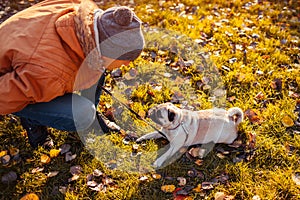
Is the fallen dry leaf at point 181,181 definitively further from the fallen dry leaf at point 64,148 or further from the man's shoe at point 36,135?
the man's shoe at point 36,135

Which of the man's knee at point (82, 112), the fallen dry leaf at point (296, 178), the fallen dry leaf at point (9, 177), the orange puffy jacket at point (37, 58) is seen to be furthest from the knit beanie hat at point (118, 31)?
the fallen dry leaf at point (296, 178)

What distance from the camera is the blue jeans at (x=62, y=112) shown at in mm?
2658

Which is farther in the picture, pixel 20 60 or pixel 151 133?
pixel 151 133

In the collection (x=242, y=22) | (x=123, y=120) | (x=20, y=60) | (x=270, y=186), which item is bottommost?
(x=270, y=186)

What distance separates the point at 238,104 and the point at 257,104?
0.69ft

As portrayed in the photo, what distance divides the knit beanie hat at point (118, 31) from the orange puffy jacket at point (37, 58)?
0.22m

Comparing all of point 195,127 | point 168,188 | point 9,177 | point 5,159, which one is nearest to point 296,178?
point 195,127

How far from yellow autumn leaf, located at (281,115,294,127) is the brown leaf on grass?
24 cm

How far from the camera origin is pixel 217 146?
10.2ft

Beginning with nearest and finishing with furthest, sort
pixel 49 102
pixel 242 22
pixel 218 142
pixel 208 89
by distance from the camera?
pixel 49 102 → pixel 218 142 → pixel 208 89 → pixel 242 22

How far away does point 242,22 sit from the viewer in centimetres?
482

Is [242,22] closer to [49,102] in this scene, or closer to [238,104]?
[238,104]

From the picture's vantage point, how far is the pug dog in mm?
2820

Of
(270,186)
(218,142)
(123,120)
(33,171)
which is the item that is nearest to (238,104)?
(218,142)
